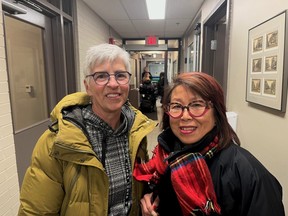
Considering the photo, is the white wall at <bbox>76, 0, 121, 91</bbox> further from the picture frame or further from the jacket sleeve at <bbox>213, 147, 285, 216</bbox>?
the jacket sleeve at <bbox>213, 147, 285, 216</bbox>

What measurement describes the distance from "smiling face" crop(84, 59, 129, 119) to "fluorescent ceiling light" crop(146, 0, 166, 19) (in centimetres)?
313

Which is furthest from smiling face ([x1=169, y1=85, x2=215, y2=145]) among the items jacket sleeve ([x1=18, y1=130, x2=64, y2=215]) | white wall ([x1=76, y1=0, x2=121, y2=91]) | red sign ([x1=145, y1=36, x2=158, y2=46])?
red sign ([x1=145, y1=36, x2=158, y2=46])

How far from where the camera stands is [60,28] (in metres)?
3.03

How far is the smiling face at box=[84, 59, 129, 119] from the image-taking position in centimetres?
106

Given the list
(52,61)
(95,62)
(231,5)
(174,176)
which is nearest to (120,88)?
(95,62)

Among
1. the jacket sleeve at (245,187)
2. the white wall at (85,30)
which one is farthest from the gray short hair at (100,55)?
the white wall at (85,30)

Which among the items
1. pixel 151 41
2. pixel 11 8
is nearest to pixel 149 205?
pixel 11 8

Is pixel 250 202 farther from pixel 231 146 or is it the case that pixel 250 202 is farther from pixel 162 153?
pixel 162 153

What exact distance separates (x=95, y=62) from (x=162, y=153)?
0.53 m

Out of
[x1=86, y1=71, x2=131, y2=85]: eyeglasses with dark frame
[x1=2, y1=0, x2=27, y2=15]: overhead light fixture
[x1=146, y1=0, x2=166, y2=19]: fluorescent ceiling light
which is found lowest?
[x1=86, y1=71, x2=131, y2=85]: eyeglasses with dark frame

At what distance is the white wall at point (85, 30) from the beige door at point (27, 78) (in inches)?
33.2

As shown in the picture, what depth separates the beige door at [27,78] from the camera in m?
2.14

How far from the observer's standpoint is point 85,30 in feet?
13.2

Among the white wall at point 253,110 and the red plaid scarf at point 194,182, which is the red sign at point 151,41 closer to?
the white wall at point 253,110
